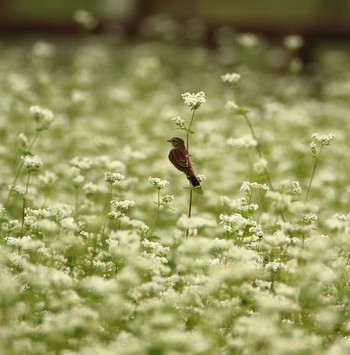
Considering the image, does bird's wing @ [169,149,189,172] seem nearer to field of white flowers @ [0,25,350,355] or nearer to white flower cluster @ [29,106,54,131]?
field of white flowers @ [0,25,350,355]

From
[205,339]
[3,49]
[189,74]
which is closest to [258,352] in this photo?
[205,339]

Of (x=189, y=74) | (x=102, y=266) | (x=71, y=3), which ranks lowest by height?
(x=102, y=266)

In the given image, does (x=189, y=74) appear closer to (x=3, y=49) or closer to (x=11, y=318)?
(x=3, y=49)

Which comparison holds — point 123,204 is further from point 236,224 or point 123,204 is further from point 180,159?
point 236,224

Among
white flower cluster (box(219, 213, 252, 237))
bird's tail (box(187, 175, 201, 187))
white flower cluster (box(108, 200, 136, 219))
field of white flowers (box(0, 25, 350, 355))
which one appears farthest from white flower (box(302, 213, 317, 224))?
white flower cluster (box(108, 200, 136, 219))

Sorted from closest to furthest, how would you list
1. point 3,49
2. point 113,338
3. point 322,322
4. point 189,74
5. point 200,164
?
1. point 322,322
2. point 113,338
3. point 200,164
4. point 189,74
5. point 3,49

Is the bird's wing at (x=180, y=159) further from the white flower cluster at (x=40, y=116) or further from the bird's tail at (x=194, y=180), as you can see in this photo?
the white flower cluster at (x=40, y=116)

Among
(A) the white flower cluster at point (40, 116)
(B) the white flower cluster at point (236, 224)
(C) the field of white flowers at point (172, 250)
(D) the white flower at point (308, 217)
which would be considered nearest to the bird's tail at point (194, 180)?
(C) the field of white flowers at point (172, 250)

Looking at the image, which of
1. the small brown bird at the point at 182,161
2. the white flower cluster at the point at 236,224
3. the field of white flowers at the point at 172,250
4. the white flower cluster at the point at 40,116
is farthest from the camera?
the white flower cluster at the point at 40,116

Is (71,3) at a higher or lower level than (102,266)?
higher


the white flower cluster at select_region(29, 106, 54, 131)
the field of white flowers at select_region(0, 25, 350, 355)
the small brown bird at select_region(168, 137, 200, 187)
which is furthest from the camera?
the white flower cluster at select_region(29, 106, 54, 131)

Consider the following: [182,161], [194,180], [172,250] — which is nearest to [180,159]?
[182,161]
